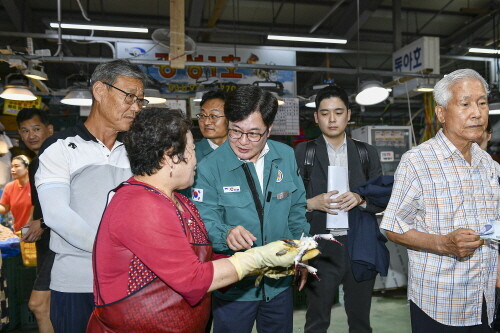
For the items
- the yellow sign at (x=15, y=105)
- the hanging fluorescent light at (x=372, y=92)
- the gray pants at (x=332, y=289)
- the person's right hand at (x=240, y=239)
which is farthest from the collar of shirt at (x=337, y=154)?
the yellow sign at (x=15, y=105)

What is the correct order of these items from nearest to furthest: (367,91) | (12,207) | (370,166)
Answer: (370,166), (12,207), (367,91)

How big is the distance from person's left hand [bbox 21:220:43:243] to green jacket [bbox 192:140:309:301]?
3.99 ft

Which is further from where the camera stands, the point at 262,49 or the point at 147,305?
the point at 262,49

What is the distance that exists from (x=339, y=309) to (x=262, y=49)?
17.9 ft

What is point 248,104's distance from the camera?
2.07 meters

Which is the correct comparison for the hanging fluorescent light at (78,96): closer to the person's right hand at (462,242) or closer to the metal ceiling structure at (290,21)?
the metal ceiling structure at (290,21)

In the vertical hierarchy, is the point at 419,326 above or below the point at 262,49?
below

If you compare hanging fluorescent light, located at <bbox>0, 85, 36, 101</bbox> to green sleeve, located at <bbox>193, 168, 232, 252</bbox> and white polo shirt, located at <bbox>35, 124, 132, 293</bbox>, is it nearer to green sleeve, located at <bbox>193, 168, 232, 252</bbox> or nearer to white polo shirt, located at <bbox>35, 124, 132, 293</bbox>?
white polo shirt, located at <bbox>35, 124, 132, 293</bbox>

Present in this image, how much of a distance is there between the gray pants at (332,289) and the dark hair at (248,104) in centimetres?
113

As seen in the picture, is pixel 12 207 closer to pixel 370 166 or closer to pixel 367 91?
pixel 370 166

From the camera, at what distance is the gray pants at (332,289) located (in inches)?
111

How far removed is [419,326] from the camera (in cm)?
203

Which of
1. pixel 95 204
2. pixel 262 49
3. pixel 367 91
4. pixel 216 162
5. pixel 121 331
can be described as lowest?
pixel 121 331

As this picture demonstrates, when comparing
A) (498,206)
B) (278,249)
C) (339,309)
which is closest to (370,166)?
(498,206)
